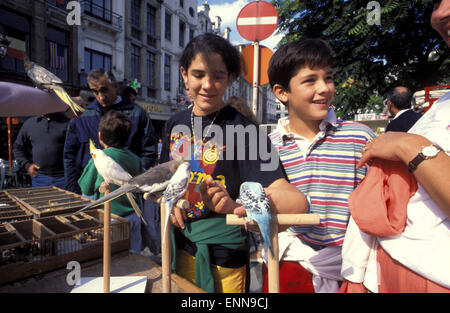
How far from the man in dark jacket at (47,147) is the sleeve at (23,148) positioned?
0.12 feet

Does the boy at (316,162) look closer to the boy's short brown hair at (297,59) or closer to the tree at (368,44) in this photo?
the boy's short brown hair at (297,59)

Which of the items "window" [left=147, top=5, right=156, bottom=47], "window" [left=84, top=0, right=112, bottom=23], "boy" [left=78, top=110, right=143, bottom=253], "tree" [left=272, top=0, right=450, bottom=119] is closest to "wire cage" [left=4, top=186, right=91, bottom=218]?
"boy" [left=78, top=110, right=143, bottom=253]

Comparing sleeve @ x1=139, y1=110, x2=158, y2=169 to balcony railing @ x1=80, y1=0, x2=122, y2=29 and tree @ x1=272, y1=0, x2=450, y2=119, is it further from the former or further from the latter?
balcony railing @ x1=80, y1=0, x2=122, y2=29

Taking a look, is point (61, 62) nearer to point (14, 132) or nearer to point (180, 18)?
point (14, 132)

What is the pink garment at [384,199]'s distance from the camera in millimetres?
1091

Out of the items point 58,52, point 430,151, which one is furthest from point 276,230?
point 58,52

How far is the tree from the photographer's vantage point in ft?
20.3

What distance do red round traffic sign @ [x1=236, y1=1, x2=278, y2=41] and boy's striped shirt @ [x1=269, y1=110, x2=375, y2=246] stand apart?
2.27 meters

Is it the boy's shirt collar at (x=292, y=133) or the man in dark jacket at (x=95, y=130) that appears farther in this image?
the man in dark jacket at (x=95, y=130)

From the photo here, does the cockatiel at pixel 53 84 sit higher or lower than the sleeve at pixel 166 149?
higher

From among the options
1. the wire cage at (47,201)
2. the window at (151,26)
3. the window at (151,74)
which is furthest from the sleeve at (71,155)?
the window at (151,26)

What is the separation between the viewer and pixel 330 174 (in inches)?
60.7

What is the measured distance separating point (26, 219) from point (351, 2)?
7.64 metres
